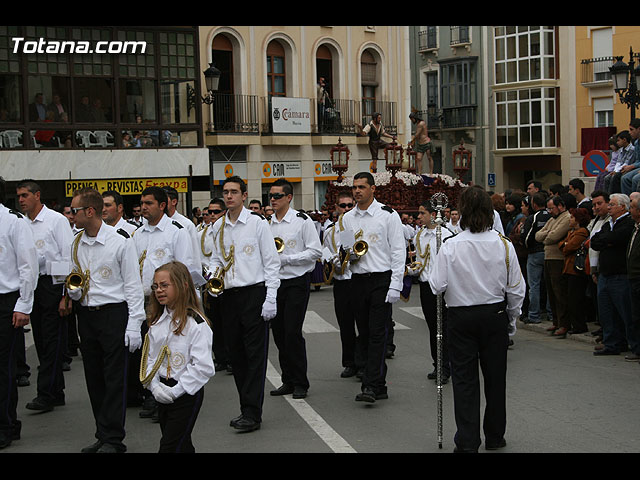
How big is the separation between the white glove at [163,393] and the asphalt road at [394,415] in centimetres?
179

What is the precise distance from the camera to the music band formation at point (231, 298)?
6.16m

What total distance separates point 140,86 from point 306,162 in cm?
856

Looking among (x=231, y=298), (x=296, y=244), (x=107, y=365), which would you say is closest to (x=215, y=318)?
(x=296, y=244)

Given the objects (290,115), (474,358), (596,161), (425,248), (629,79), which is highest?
(290,115)

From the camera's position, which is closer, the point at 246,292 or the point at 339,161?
the point at 246,292

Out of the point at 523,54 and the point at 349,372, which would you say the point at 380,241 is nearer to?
the point at 349,372

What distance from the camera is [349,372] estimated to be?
10.6 meters

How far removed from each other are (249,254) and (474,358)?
2.52 metres

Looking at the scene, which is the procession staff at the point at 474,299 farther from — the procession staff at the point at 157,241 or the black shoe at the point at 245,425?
the procession staff at the point at 157,241

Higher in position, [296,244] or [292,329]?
[296,244]

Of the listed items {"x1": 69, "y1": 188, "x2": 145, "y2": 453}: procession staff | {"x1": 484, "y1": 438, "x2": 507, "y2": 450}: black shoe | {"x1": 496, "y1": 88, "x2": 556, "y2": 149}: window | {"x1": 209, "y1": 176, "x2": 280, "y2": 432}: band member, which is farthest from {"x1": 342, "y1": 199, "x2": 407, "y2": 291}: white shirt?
{"x1": 496, "y1": 88, "x2": 556, "y2": 149}: window

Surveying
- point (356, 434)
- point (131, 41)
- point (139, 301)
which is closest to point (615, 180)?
point (356, 434)

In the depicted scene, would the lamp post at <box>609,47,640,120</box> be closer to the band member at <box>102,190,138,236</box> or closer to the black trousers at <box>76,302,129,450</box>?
the band member at <box>102,190,138,236</box>
